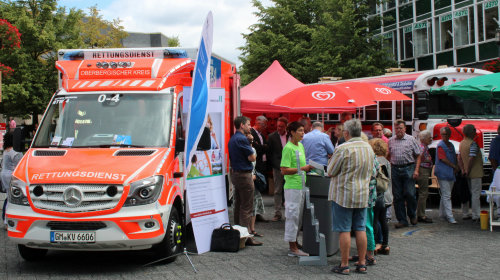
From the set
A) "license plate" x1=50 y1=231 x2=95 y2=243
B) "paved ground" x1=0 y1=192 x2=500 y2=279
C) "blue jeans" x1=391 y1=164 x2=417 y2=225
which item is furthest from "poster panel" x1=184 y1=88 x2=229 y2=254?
"blue jeans" x1=391 y1=164 x2=417 y2=225

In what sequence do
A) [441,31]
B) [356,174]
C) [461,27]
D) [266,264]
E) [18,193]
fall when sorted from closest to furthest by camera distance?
[356,174]
[18,193]
[266,264]
[461,27]
[441,31]

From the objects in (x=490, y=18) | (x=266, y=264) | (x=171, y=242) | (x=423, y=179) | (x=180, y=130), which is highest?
(x=490, y=18)

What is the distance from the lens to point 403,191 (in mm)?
10555

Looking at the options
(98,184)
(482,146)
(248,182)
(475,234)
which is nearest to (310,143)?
(248,182)

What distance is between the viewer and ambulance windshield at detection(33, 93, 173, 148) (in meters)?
7.83

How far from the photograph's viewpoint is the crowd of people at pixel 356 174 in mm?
7113

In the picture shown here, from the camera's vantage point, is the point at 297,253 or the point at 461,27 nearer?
the point at 297,253

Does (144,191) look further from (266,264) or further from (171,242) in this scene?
(266,264)

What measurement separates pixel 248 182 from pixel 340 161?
2.29 m

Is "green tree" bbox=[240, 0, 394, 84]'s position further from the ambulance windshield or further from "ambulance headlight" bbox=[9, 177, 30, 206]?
"ambulance headlight" bbox=[9, 177, 30, 206]

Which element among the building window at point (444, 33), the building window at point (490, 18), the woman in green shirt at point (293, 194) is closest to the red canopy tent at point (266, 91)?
the woman in green shirt at point (293, 194)

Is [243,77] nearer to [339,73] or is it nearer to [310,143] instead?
[339,73]

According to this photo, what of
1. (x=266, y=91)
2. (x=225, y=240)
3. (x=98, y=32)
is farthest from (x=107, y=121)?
(x=98, y=32)

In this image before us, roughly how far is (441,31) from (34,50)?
2379cm
